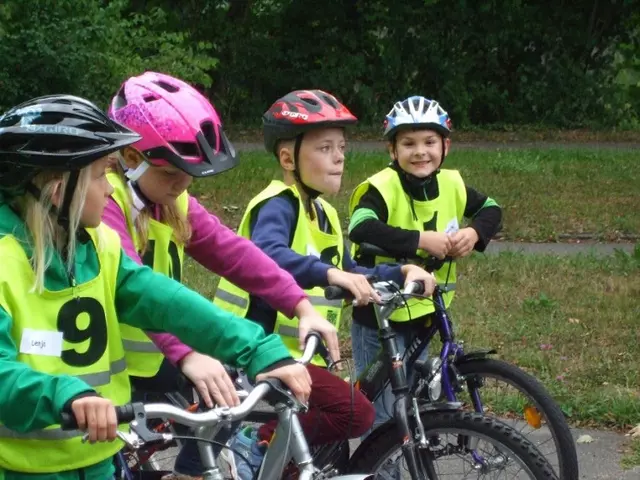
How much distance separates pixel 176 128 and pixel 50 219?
71 centimetres

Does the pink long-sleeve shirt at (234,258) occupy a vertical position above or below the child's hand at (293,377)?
above

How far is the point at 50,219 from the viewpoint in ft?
9.17

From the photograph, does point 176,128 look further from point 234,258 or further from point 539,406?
point 539,406

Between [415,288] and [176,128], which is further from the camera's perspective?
[415,288]

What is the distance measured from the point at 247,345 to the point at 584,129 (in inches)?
681

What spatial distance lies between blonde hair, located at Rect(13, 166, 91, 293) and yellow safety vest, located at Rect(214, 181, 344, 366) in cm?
128

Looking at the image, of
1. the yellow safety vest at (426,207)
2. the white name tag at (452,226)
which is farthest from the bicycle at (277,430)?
the white name tag at (452,226)

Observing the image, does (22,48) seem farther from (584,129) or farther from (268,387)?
(268,387)

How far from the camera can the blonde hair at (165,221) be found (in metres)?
3.49

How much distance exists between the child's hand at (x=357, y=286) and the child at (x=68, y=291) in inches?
32.8

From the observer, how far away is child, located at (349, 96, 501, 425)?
4.89 metres

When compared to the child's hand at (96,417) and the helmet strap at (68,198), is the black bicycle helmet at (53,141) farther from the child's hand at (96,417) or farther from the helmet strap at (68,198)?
the child's hand at (96,417)

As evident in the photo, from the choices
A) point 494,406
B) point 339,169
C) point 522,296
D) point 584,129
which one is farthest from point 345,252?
point 584,129

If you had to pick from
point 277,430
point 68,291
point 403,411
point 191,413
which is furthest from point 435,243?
point 191,413
